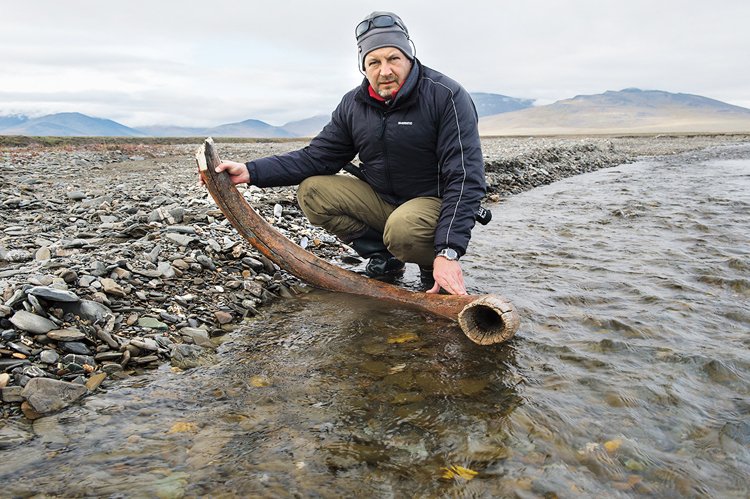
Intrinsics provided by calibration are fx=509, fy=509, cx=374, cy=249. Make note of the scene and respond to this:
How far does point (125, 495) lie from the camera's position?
232 cm

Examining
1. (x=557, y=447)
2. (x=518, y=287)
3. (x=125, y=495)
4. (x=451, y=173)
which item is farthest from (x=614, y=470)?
(x=518, y=287)

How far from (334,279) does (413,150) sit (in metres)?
1.53

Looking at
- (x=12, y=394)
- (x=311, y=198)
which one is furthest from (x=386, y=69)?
(x=12, y=394)

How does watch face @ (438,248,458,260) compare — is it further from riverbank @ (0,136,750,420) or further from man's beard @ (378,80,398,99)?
riverbank @ (0,136,750,420)

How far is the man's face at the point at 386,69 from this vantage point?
4.35 m

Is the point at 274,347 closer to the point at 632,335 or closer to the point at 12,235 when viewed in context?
the point at 632,335

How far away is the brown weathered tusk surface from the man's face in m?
1.58

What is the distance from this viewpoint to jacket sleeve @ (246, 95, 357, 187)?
4.93 meters

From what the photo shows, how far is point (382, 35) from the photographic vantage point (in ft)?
14.3

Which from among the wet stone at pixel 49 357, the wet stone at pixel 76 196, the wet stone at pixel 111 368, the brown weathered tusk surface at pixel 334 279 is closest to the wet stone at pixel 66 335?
the wet stone at pixel 49 357

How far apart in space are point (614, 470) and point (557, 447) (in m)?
0.29

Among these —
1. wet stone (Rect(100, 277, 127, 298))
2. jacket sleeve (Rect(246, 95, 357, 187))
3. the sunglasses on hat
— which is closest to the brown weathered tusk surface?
jacket sleeve (Rect(246, 95, 357, 187))

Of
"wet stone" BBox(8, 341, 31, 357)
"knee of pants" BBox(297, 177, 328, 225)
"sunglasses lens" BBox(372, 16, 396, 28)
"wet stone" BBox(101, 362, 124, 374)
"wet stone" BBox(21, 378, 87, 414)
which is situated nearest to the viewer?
"wet stone" BBox(21, 378, 87, 414)

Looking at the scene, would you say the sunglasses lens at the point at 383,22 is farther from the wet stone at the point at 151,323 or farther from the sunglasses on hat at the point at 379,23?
the wet stone at the point at 151,323
